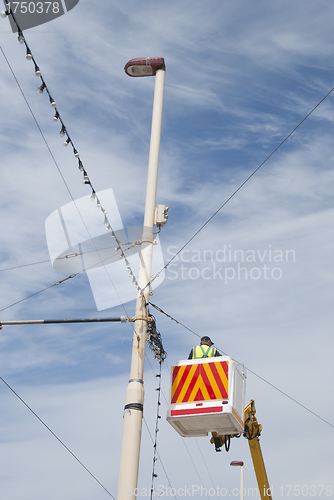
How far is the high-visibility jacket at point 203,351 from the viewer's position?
27.7 ft

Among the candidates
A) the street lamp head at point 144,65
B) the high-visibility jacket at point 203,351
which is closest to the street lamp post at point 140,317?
the street lamp head at point 144,65

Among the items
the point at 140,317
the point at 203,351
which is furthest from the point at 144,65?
the point at 203,351

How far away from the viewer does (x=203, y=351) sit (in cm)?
848

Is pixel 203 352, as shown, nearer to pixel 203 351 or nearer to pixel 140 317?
pixel 203 351

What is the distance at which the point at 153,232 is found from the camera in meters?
7.93

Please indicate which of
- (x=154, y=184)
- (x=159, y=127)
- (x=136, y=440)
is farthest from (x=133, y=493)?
(x=159, y=127)

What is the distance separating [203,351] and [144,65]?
4.79m

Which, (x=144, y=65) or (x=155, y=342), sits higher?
(x=144, y=65)

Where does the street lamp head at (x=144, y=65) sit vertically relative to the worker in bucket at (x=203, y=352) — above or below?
above

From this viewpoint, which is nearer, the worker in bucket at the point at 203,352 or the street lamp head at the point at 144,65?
the worker in bucket at the point at 203,352

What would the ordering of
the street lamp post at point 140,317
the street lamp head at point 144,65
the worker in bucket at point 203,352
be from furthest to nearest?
1. the street lamp head at point 144,65
2. the worker in bucket at point 203,352
3. the street lamp post at point 140,317

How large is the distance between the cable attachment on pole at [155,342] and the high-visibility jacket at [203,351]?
0.60 meters

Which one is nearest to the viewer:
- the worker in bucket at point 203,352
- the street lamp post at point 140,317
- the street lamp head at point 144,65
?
the street lamp post at point 140,317

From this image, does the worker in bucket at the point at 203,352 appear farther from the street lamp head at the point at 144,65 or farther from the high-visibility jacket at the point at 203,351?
the street lamp head at the point at 144,65
